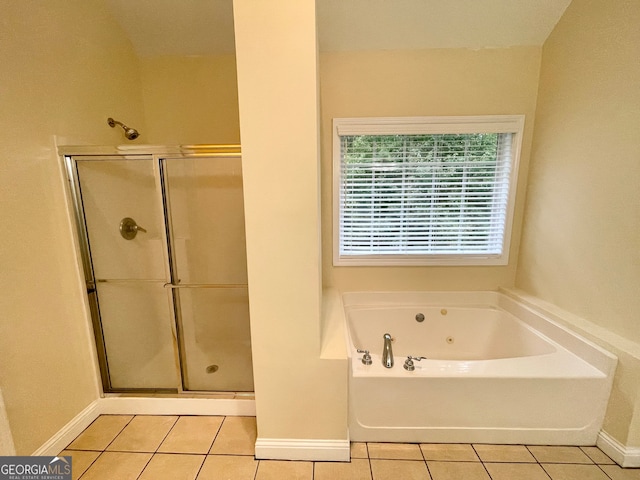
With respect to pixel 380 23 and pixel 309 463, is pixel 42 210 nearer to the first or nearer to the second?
pixel 309 463

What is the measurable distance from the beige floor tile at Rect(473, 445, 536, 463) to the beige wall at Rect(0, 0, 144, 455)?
2.14 m

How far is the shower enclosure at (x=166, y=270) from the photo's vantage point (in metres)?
1.48

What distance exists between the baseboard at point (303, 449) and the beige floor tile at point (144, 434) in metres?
0.58

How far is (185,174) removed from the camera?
61.7 inches

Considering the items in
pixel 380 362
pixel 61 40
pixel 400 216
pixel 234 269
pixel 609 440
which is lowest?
pixel 609 440

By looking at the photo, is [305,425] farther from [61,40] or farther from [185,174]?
[61,40]

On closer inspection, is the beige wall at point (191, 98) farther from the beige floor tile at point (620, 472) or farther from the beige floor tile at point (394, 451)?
the beige floor tile at point (620, 472)

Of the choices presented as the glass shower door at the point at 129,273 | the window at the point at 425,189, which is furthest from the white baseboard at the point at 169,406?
the window at the point at 425,189

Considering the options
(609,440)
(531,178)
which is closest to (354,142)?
(531,178)

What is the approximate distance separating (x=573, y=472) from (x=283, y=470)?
1321 mm

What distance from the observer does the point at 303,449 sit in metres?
1.22

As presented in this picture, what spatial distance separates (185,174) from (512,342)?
243cm

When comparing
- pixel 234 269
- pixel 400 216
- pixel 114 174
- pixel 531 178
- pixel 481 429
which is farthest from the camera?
pixel 400 216

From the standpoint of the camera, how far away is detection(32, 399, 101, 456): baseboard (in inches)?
48.6
